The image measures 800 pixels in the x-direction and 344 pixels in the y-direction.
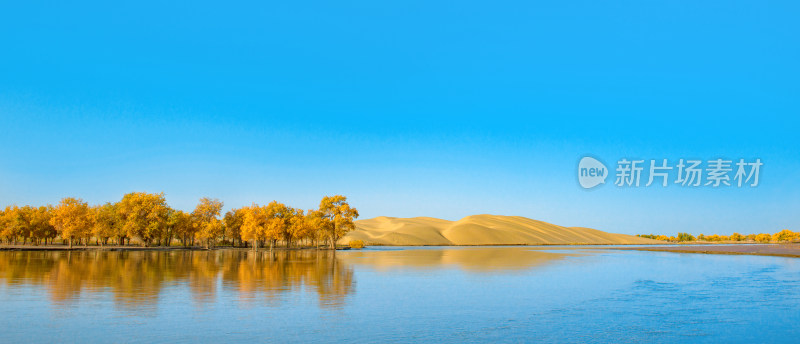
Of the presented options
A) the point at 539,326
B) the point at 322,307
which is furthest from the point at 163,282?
the point at 539,326

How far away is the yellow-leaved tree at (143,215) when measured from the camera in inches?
3875

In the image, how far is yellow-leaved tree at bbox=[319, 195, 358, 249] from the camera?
104 meters

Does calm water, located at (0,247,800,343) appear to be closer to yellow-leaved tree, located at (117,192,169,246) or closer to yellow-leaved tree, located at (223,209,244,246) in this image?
yellow-leaved tree, located at (117,192,169,246)

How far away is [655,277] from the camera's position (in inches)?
1518

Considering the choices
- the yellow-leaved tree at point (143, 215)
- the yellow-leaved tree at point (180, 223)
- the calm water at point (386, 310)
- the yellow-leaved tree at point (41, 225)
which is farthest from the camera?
the yellow-leaved tree at point (180, 223)

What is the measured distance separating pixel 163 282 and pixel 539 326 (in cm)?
2219

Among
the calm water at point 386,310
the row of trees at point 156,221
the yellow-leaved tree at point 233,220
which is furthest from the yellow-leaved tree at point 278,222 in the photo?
the calm water at point 386,310

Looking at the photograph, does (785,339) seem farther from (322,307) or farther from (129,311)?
(129,311)

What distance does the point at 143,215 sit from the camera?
100875 mm

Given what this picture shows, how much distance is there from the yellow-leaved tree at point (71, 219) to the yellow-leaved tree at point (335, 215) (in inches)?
1678

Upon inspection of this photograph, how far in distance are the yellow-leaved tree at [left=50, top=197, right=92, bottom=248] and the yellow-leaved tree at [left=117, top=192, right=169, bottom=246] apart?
238 inches

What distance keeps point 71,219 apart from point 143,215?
11.7m

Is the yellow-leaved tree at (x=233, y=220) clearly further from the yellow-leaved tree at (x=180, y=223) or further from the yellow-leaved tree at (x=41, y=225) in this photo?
the yellow-leaved tree at (x=41, y=225)

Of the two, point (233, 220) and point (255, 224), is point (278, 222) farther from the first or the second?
point (233, 220)
